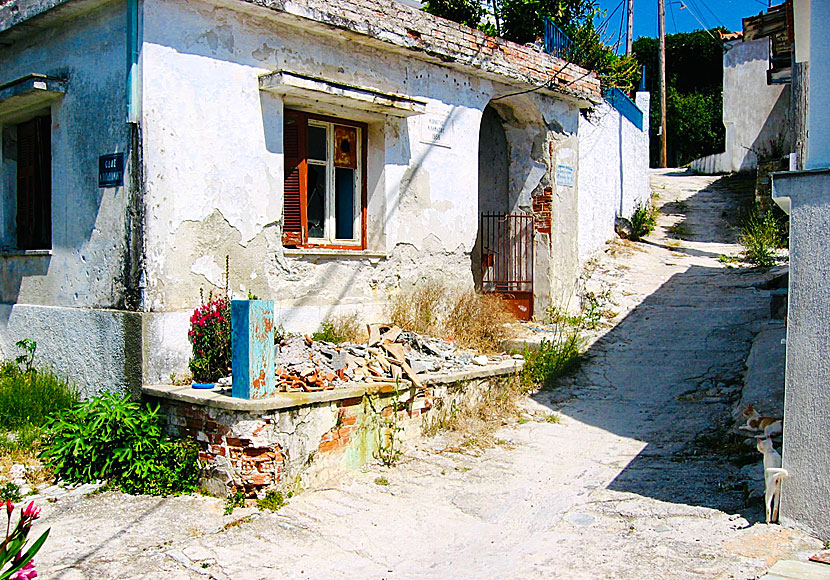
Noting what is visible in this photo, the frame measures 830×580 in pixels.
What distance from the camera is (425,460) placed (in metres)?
6.48

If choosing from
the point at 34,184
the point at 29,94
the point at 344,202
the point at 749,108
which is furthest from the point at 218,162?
the point at 749,108

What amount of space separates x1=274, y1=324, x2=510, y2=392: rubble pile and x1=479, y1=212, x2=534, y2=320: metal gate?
3.00m

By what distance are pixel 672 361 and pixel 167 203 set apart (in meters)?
6.06

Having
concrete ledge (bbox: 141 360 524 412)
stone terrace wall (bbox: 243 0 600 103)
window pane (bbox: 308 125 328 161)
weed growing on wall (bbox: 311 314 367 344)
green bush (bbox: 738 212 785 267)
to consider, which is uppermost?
stone terrace wall (bbox: 243 0 600 103)

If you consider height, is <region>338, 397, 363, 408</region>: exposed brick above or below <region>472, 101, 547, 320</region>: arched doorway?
below

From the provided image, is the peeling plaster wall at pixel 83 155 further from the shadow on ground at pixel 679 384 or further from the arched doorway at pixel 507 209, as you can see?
the arched doorway at pixel 507 209

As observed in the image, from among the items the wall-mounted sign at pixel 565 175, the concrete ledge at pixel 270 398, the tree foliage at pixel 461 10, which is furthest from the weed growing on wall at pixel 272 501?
the tree foliage at pixel 461 10

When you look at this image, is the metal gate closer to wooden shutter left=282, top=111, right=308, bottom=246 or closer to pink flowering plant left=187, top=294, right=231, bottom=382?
wooden shutter left=282, top=111, right=308, bottom=246

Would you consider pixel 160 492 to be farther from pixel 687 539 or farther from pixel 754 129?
pixel 754 129

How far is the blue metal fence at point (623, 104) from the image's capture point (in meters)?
12.9

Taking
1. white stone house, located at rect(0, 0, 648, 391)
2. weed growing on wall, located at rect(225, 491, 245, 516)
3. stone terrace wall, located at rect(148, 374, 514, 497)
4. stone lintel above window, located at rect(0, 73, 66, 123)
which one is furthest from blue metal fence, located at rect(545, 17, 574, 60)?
weed growing on wall, located at rect(225, 491, 245, 516)

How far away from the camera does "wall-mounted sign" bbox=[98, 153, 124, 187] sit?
6.39m

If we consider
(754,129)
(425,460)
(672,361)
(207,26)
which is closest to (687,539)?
(425,460)

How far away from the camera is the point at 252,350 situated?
550 cm
